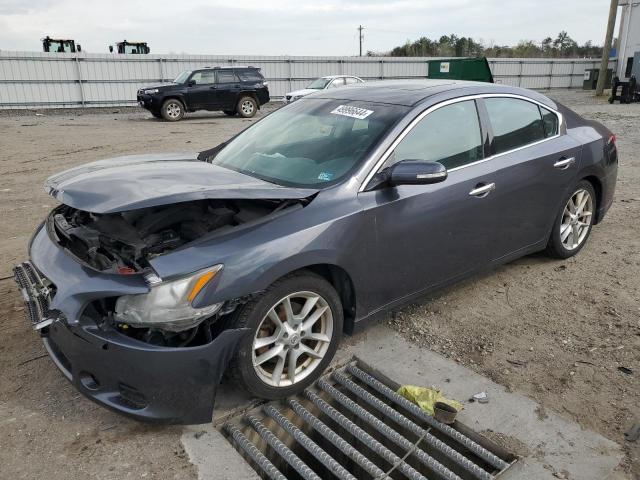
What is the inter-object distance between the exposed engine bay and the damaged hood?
0.45ft

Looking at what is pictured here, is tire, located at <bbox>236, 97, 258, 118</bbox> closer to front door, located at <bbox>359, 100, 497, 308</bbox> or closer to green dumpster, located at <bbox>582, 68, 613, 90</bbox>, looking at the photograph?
front door, located at <bbox>359, 100, 497, 308</bbox>

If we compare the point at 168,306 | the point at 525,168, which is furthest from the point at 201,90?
the point at 168,306

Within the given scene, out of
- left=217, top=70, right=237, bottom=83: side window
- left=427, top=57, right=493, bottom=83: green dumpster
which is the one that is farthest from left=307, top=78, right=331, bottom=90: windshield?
left=427, top=57, right=493, bottom=83: green dumpster

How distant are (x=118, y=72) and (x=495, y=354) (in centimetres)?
2361

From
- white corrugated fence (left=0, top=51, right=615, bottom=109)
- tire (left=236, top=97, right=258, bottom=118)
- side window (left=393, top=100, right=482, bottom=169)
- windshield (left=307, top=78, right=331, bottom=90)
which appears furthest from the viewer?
white corrugated fence (left=0, top=51, right=615, bottom=109)

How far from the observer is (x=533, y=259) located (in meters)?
4.88

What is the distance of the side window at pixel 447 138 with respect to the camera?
337cm

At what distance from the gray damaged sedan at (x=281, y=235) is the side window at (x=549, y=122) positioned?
26mm

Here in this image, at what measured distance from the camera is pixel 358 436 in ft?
9.09

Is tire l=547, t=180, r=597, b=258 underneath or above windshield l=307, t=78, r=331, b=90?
underneath

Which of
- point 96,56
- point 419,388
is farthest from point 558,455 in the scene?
point 96,56

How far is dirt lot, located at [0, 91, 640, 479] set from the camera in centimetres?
256

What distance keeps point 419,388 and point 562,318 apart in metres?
1.52

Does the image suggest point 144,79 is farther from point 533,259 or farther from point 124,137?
point 533,259
